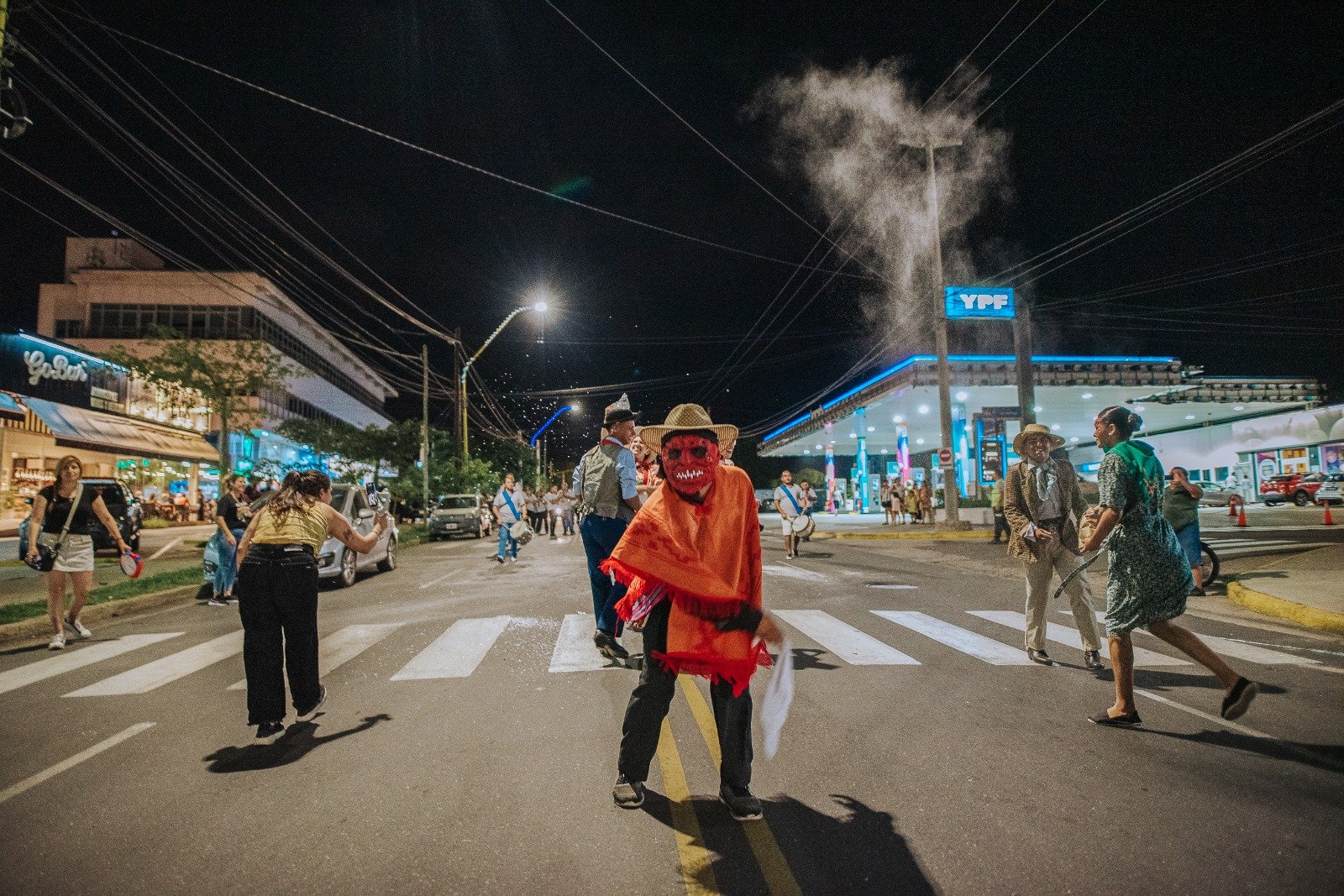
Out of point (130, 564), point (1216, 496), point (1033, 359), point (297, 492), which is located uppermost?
point (1033, 359)

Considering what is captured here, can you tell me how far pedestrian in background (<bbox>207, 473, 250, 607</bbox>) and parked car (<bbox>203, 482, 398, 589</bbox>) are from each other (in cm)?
15

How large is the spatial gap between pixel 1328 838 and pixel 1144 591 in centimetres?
163

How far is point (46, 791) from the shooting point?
384cm

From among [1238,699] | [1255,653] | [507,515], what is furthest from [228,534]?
[1255,653]

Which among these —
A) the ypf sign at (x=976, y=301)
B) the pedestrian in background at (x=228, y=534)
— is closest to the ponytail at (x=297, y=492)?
the pedestrian in background at (x=228, y=534)

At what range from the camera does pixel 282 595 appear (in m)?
4.61

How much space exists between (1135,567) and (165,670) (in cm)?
743

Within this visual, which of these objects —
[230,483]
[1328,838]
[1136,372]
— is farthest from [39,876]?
[1136,372]

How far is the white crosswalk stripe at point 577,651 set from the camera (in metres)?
6.24

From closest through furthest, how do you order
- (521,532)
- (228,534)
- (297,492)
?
(297,492) < (228,534) < (521,532)

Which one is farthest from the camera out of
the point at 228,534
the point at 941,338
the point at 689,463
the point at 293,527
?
the point at 941,338

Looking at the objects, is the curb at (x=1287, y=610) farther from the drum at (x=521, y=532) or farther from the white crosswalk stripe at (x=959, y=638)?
the drum at (x=521, y=532)

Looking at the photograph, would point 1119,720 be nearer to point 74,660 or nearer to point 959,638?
point 959,638

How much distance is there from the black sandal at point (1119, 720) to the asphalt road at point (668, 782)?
0.30 feet
